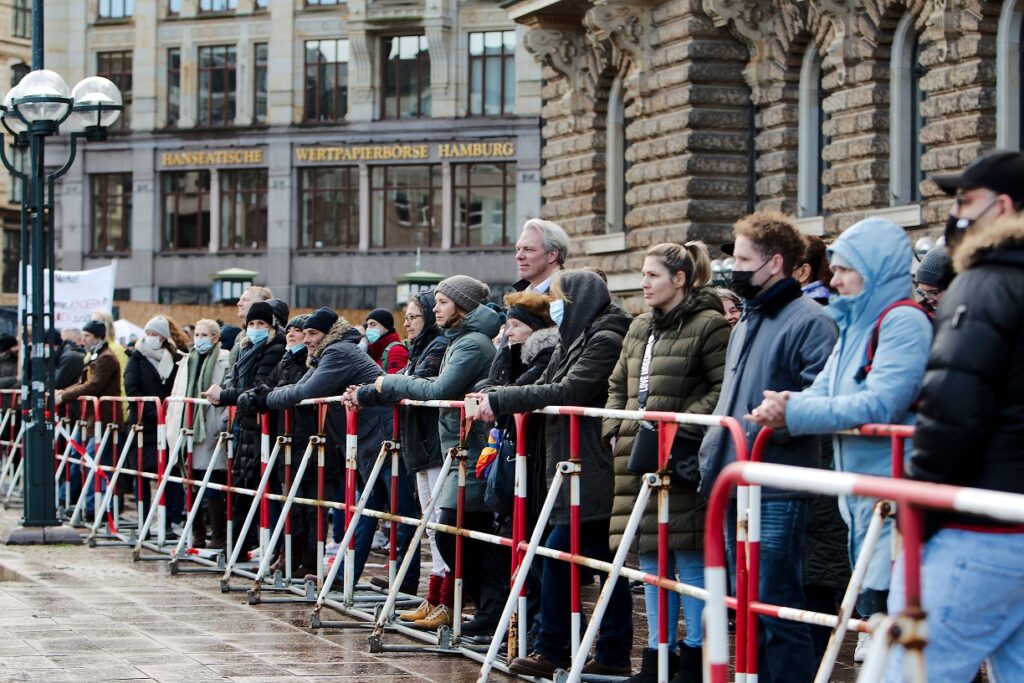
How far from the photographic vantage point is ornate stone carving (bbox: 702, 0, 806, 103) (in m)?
24.8

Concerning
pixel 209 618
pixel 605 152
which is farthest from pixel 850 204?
pixel 209 618

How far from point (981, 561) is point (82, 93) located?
522 inches

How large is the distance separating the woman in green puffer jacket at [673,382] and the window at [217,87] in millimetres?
53118

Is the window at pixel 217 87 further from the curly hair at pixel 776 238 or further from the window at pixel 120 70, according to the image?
the curly hair at pixel 776 238

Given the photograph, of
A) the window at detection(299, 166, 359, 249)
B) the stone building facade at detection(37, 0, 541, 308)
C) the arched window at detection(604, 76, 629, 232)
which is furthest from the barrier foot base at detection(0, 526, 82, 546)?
the window at detection(299, 166, 359, 249)

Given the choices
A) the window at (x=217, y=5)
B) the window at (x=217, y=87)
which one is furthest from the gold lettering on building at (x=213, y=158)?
the window at (x=217, y=5)

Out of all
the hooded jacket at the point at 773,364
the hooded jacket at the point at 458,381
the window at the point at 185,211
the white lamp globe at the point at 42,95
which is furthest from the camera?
the window at the point at 185,211

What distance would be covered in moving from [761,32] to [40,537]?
1315cm

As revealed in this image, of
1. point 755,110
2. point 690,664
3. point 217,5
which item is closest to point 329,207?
point 217,5

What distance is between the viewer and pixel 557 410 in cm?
852

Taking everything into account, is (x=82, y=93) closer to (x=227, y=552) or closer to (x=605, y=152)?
(x=227, y=552)

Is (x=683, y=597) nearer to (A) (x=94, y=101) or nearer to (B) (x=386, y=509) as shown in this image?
(B) (x=386, y=509)

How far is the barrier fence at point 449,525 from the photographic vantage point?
479 cm

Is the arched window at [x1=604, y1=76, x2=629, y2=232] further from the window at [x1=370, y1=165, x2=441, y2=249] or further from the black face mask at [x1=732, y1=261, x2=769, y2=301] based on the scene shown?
the window at [x1=370, y1=165, x2=441, y2=249]
